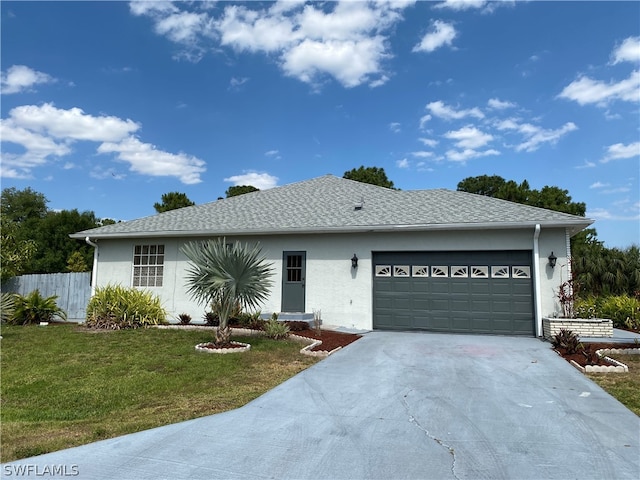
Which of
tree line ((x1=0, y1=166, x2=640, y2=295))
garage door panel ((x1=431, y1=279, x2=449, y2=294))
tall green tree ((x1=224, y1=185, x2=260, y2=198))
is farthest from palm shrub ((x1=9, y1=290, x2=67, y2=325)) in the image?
tall green tree ((x1=224, y1=185, x2=260, y2=198))

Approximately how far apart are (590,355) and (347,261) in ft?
21.9

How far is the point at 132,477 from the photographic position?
10.1ft

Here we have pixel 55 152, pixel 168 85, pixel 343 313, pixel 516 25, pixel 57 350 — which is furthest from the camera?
pixel 55 152

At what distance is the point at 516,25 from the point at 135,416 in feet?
43.6

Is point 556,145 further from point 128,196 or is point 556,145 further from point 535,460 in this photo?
point 128,196

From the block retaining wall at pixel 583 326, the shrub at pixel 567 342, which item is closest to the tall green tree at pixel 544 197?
the block retaining wall at pixel 583 326

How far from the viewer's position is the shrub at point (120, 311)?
11.7 m

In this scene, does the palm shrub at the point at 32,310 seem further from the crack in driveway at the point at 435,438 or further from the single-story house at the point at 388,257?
the crack in driveway at the point at 435,438

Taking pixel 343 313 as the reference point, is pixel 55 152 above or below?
above

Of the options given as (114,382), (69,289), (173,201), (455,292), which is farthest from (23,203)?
(455,292)

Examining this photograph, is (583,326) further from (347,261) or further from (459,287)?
(347,261)

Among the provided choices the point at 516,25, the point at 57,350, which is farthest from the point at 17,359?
the point at 516,25

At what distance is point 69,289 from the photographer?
15.2 metres

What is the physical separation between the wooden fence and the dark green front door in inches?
320
